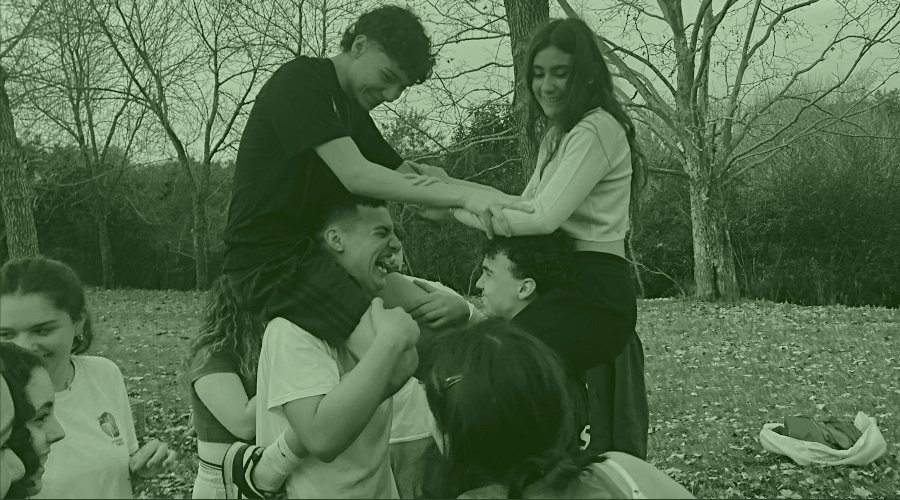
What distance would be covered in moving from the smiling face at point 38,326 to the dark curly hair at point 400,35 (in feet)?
4.08

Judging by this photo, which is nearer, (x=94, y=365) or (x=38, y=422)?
(x=38, y=422)

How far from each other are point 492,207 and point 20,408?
4.80ft

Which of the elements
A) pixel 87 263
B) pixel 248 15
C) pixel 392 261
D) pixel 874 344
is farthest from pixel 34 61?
pixel 392 261

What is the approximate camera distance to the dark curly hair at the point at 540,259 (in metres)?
2.92

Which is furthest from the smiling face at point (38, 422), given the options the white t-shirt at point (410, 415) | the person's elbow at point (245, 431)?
the white t-shirt at point (410, 415)

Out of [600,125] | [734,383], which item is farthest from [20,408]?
[734,383]

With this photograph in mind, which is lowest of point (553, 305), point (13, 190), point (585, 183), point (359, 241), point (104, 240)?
point (104, 240)

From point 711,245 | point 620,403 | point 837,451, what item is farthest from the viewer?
point 711,245

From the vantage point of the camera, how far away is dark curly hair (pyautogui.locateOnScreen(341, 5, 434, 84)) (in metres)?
2.83

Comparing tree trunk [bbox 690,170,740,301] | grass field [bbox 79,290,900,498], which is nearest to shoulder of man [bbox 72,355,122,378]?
grass field [bbox 79,290,900,498]

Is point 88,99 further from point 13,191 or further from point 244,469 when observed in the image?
point 244,469

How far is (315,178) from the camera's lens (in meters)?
2.75

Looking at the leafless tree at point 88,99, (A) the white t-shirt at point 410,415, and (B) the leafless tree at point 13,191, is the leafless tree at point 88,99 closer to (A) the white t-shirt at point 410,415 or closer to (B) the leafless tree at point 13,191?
(B) the leafless tree at point 13,191

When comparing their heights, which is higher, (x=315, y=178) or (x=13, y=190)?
(x=13, y=190)
